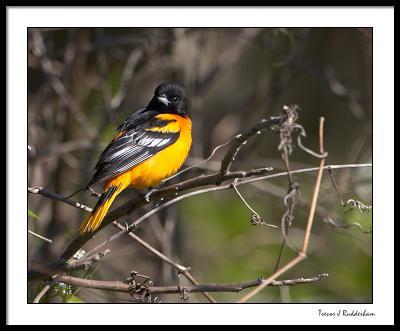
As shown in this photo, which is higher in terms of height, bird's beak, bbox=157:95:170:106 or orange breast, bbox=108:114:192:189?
bird's beak, bbox=157:95:170:106

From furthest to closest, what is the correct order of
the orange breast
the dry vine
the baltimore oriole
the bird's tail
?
the orange breast
the baltimore oriole
the bird's tail
the dry vine

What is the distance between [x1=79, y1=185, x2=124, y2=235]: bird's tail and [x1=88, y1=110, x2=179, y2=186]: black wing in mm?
139

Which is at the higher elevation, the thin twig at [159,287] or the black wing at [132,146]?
the black wing at [132,146]

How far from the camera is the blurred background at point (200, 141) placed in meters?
6.24

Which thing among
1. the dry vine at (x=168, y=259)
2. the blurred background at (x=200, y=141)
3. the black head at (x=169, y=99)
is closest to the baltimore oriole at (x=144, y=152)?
the black head at (x=169, y=99)

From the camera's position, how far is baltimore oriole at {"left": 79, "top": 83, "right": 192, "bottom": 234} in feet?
15.4

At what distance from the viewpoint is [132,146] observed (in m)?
5.09

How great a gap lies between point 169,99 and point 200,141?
1.64 metres

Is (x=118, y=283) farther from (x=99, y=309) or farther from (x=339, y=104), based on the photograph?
(x=339, y=104)

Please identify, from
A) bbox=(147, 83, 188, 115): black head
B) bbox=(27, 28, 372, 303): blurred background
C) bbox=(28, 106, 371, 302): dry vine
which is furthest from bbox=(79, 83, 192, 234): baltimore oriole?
bbox=(27, 28, 372, 303): blurred background

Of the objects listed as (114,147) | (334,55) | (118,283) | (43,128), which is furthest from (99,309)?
(334,55)

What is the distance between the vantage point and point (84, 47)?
662 centimetres

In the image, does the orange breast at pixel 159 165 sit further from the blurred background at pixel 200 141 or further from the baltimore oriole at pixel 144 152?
the blurred background at pixel 200 141

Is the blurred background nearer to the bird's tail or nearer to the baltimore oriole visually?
the baltimore oriole
